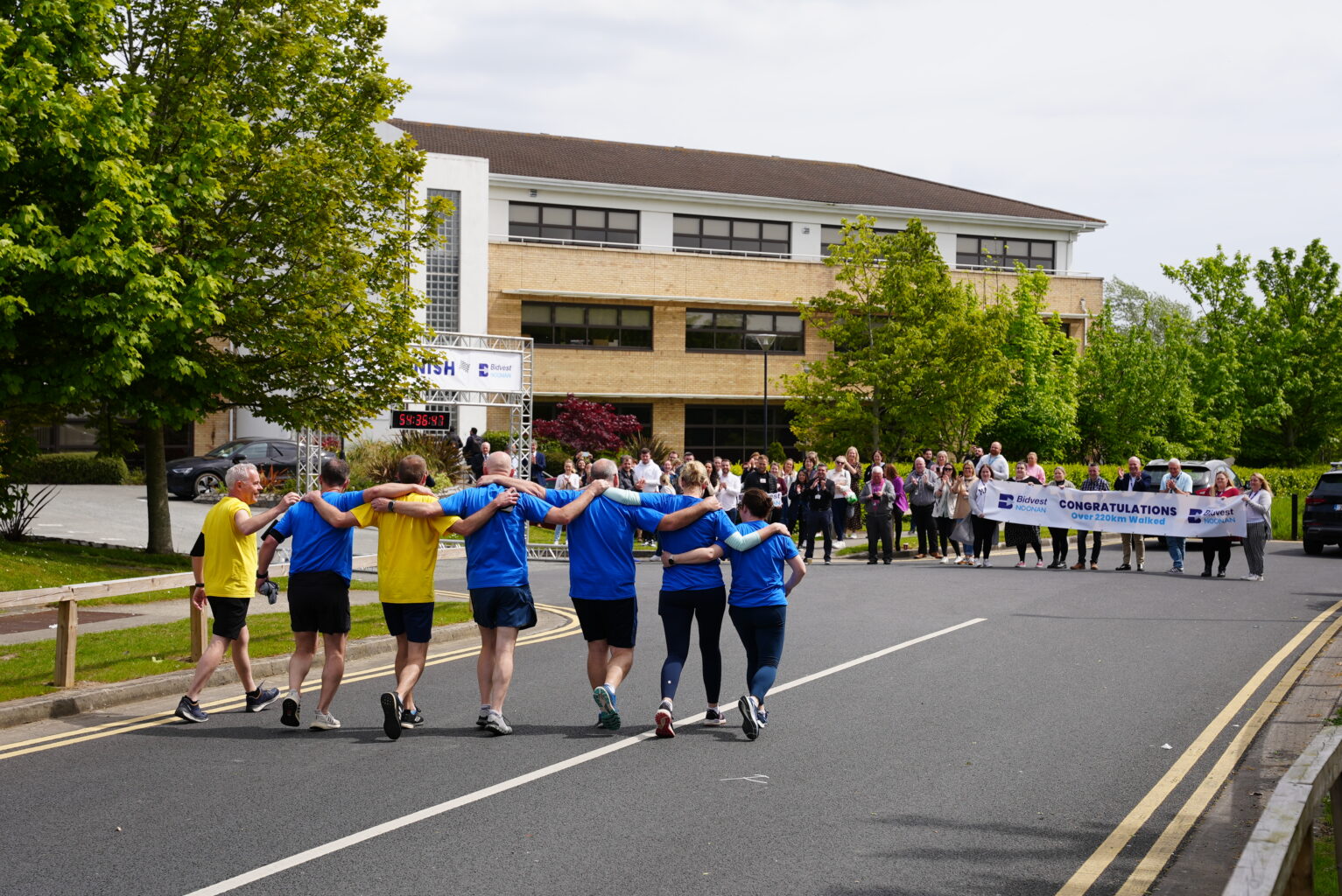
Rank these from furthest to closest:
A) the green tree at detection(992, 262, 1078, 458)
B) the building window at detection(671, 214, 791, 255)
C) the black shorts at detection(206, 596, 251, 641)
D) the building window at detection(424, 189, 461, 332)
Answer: the building window at detection(671, 214, 791, 255)
the green tree at detection(992, 262, 1078, 458)
the building window at detection(424, 189, 461, 332)
the black shorts at detection(206, 596, 251, 641)

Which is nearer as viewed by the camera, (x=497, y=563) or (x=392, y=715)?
(x=392, y=715)

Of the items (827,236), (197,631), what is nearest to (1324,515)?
(197,631)

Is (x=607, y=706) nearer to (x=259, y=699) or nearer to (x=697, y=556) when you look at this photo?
(x=697, y=556)

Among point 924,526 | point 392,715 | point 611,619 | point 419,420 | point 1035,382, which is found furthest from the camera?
point 1035,382

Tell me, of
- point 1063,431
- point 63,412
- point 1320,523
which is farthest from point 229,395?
point 1063,431

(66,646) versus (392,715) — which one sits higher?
(66,646)

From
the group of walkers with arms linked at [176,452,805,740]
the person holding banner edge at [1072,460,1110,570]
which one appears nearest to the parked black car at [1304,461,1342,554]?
the person holding banner edge at [1072,460,1110,570]

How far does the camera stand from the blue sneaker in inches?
331

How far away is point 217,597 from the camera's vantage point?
29.7 ft

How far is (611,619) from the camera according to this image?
8.60 meters

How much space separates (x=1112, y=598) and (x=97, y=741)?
12.9 m

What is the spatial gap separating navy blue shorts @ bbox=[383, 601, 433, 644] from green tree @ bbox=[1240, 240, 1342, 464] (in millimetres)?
47701

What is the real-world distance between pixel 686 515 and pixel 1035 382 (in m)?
35.8

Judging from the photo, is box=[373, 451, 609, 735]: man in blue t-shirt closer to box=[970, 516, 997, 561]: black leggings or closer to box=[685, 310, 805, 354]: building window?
box=[970, 516, 997, 561]: black leggings
